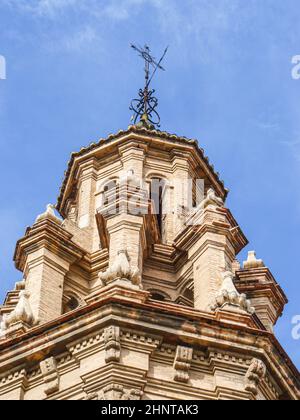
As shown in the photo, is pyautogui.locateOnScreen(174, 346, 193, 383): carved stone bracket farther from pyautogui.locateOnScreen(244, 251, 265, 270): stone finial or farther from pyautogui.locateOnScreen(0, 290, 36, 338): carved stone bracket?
pyautogui.locateOnScreen(244, 251, 265, 270): stone finial

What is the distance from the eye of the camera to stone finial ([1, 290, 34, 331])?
3844 centimetres

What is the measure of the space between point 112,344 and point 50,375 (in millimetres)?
1581

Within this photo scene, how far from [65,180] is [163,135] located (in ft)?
11.1

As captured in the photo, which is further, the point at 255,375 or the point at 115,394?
the point at 255,375

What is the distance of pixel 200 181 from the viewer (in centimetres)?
4928

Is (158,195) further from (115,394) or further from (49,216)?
(115,394)

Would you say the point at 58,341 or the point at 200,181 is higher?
the point at 200,181

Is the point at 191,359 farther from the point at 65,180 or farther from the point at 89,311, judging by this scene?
the point at 65,180

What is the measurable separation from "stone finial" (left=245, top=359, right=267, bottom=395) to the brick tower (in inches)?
1.2

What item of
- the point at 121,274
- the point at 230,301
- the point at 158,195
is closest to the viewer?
the point at 121,274

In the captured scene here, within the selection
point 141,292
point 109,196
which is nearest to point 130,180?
point 109,196

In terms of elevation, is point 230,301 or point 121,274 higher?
point 121,274

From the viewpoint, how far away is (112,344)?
3519 cm
